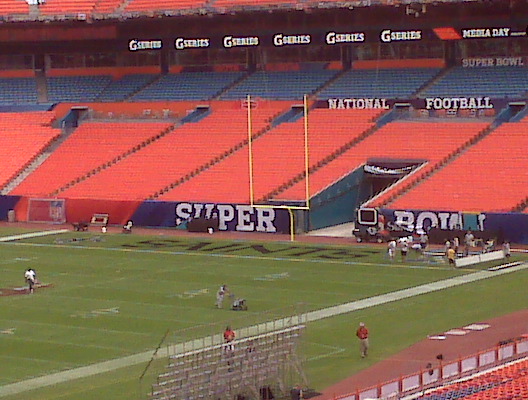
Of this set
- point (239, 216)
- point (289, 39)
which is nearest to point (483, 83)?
point (289, 39)

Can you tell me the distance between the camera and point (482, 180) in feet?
164

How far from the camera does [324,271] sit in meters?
41.6

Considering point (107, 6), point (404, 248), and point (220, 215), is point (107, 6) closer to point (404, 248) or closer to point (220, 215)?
point (220, 215)

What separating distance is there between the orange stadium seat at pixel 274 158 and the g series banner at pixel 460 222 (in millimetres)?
6684

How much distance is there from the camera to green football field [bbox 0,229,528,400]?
29156 mm

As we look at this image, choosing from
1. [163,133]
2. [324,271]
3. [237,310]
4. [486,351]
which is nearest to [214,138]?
[163,133]

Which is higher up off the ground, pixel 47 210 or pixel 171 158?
pixel 171 158

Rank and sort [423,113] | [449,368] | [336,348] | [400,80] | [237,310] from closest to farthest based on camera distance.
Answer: [449,368] < [336,348] < [237,310] < [423,113] < [400,80]

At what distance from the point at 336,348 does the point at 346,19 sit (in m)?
34.0

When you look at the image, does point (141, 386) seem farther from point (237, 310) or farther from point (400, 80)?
point (400, 80)

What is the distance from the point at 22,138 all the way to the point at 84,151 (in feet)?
12.7

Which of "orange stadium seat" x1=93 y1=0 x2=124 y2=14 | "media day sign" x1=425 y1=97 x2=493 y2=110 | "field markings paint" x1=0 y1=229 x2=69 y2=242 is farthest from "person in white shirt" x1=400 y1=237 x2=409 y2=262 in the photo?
"orange stadium seat" x1=93 y1=0 x2=124 y2=14

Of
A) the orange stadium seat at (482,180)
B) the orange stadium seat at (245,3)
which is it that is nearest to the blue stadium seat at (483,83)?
the orange stadium seat at (482,180)

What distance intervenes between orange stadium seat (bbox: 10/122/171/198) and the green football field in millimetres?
10031
